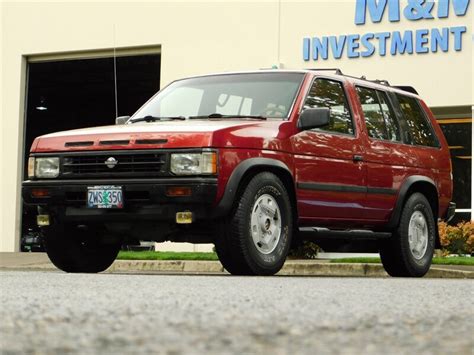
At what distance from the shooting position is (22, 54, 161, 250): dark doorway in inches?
955

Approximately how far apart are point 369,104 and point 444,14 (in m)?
7.80

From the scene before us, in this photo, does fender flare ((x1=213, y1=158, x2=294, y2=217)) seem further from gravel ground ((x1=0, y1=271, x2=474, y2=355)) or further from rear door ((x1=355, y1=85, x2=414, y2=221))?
rear door ((x1=355, y1=85, x2=414, y2=221))

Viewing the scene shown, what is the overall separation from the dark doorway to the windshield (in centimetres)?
1098

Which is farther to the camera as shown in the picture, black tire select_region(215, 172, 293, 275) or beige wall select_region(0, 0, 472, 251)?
beige wall select_region(0, 0, 472, 251)

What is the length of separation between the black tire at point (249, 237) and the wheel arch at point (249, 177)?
2.6 inches

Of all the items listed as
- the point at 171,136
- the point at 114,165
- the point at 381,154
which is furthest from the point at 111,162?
the point at 381,154

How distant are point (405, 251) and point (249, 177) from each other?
95.4 inches

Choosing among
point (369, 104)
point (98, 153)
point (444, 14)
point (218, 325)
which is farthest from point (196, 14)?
point (218, 325)

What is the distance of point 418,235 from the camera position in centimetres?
1050

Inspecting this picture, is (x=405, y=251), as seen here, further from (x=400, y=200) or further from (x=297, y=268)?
(x=297, y=268)

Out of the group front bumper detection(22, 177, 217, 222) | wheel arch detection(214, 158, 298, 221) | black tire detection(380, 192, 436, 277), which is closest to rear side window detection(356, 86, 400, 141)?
black tire detection(380, 192, 436, 277)

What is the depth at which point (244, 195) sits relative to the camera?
27.0 feet

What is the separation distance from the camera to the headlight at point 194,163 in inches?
319

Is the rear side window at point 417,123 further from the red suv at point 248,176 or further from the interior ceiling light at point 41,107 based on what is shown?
the interior ceiling light at point 41,107
